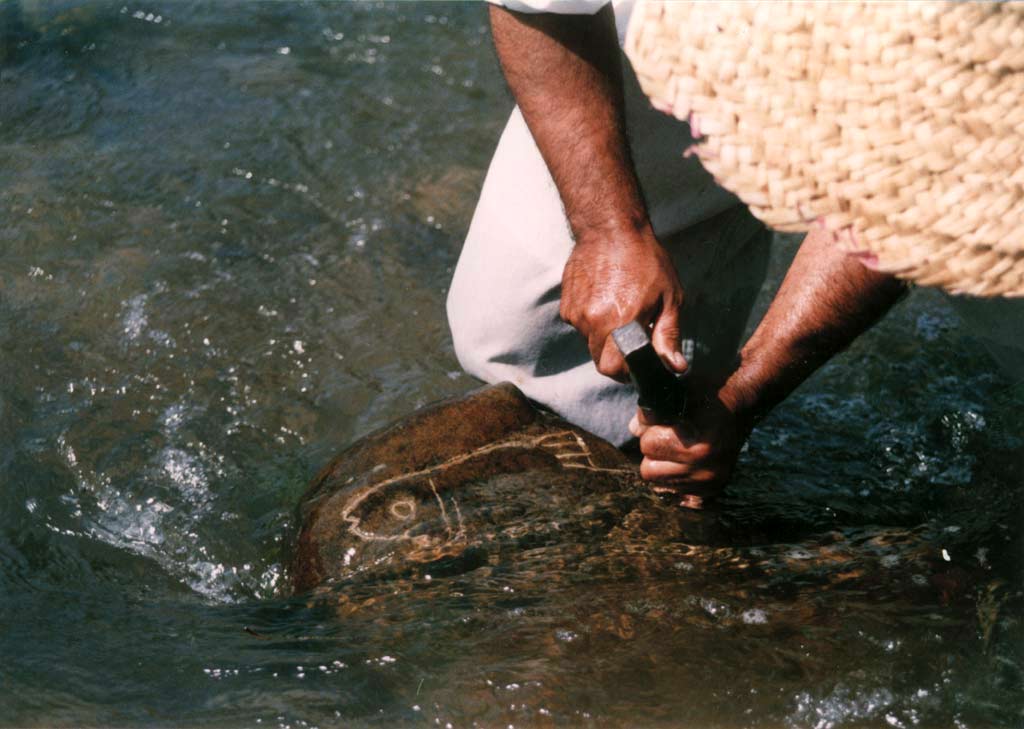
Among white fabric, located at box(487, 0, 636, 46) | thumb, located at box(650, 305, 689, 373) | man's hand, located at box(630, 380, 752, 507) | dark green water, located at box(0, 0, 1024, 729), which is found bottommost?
dark green water, located at box(0, 0, 1024, 729)

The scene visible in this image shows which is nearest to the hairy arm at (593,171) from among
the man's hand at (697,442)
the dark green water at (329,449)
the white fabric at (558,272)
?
the man's hand at (697,442)

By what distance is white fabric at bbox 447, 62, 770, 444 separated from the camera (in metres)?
3.07

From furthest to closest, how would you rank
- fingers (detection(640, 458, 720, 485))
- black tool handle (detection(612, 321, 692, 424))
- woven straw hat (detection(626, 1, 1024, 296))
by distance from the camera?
fingers (detection(640, 458, 720, 485)) < black tool handle (detection(612, 321, 692, 424)) < woven straw hat (detection(626, 1, 1024, 296))

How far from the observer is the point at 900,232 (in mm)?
1934

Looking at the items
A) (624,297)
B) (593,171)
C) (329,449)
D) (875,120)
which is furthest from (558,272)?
(875,120)

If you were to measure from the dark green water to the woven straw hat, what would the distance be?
94cm

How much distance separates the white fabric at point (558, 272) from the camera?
10.1 ft

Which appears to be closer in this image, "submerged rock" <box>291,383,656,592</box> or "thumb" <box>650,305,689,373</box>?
"thumb" <box>650,305,689,373</box>

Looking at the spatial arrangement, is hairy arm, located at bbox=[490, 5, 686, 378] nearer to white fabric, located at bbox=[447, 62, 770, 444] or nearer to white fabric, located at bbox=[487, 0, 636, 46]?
white fabric, located at bbox=[487, 0, 636, 46]

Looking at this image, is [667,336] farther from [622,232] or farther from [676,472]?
[676,472]

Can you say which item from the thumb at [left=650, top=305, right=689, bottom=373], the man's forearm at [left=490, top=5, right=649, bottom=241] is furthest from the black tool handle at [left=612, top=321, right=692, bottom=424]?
the man's forearm at [left=490, top=5, right=649, bottom=241]

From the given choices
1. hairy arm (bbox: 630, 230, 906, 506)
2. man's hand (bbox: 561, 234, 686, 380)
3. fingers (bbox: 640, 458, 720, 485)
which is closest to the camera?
man's hand (bbox: 561, 234, 686, 380)

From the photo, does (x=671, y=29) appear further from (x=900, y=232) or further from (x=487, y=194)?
(x=487, y=194)

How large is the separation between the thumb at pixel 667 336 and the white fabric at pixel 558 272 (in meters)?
0.62
